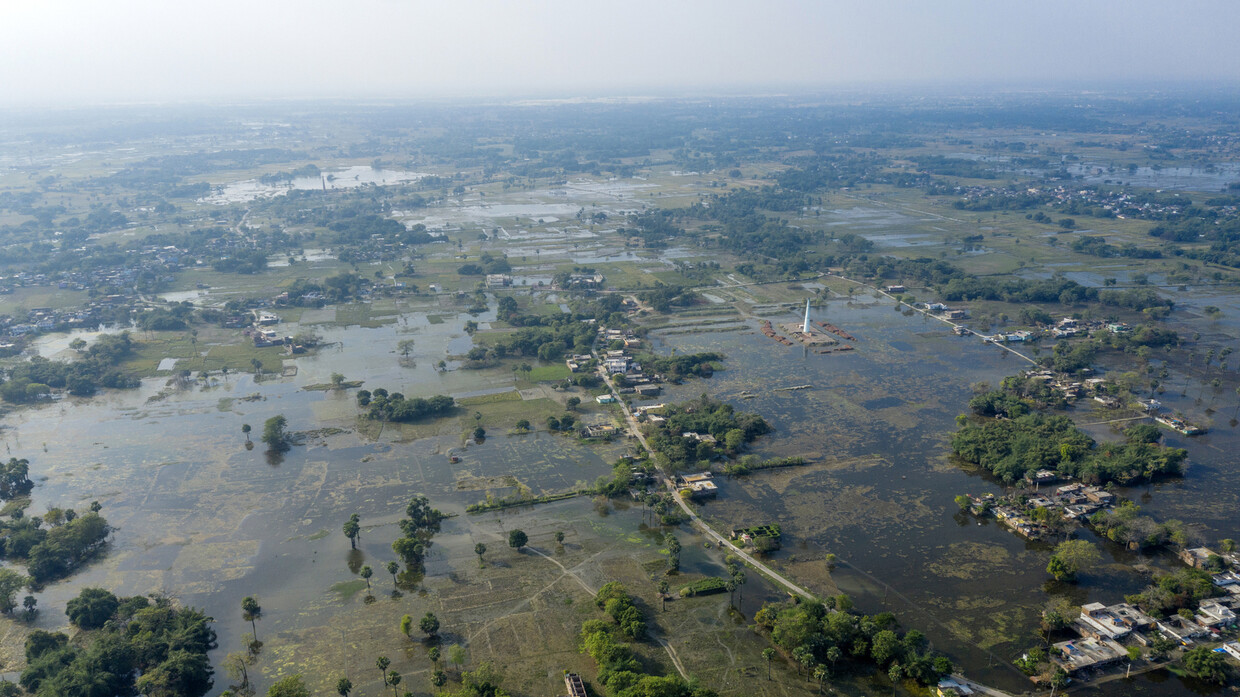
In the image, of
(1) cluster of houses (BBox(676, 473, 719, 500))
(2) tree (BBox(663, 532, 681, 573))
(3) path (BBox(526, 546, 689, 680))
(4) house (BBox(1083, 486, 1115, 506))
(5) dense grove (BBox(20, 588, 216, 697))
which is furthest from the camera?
(1) cluster of houses (BBox(676, 473, 719, 500))

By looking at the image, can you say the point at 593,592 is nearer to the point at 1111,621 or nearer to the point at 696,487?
the point at 696,487

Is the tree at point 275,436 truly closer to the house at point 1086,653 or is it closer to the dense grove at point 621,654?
the dense grove at point 621,654

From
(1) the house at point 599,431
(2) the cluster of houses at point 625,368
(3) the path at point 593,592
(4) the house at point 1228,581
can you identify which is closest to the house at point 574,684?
(3) the path at point 593,592

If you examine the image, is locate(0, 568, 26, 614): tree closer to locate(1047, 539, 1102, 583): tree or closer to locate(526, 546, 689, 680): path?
locate(526, 546, 689, 680): path

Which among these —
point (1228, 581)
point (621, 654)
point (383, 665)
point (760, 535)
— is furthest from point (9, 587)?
point (1228, 581)

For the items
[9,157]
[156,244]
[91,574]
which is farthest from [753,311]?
[9,157]

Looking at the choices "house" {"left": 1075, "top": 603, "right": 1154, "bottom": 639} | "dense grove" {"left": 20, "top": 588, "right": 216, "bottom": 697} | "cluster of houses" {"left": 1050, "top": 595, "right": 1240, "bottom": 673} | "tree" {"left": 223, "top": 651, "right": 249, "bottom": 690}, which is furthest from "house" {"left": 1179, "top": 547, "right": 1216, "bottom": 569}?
"dense grove" {"left": 20, "top": 588, "right": 216, "bottom": 697}

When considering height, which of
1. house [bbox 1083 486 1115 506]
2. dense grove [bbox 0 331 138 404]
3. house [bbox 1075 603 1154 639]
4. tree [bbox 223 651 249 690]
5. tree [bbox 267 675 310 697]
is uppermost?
dense grove [bbox 0 331 138 404]
